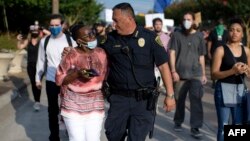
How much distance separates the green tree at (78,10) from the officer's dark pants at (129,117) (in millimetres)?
29538

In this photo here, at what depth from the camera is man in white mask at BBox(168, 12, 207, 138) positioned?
767 centimetres

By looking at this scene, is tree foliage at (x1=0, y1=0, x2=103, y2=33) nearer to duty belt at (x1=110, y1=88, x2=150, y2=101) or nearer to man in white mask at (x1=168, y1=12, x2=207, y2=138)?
man in white mask at (x1=168, y1=12, x2=207, y2=138)

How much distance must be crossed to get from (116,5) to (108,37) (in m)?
0.32

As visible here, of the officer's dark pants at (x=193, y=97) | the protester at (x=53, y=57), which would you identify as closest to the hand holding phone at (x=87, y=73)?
the protester at (x=53, y=57)

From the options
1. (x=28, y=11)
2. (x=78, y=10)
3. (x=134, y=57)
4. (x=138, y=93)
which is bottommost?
(x=78, y=10)

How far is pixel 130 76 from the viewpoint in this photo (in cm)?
476

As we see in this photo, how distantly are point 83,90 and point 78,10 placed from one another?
148ft

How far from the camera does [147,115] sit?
488 centimetres

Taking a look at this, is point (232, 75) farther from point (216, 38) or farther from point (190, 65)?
point (216, 38)

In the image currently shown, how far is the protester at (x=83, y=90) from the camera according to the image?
488cm

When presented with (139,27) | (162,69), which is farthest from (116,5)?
(162,69)

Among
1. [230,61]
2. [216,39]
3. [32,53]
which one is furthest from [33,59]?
[230,61]

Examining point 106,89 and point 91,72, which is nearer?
point 91,72

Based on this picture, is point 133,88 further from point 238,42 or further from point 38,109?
point 38,109
